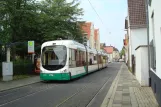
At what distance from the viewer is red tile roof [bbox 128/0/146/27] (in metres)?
35.2

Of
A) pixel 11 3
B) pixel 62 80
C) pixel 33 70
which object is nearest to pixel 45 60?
pixel 62 80

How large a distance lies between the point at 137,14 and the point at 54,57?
691 inches

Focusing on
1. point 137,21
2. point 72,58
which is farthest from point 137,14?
point 72,58

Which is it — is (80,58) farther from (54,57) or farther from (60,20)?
(60,20)

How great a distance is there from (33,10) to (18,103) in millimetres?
18301

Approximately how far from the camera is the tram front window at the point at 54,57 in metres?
21.0

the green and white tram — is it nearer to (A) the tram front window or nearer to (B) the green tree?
(A) the tram front window

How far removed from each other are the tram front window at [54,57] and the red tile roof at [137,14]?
1667 cm

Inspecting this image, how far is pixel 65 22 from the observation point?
3819 cm

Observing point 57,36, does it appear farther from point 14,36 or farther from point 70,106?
point 70,106

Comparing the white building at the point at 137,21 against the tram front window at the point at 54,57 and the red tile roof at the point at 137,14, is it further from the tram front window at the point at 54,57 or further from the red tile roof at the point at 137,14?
the tram front window at the point at 54,57

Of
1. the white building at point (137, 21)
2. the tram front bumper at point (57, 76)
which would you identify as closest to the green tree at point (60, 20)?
the white building at point (137, 21)

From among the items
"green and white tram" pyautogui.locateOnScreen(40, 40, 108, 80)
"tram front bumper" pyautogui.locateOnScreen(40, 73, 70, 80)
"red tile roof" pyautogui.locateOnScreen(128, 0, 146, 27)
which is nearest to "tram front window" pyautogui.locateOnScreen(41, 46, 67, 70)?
"green and white tram" pyautogui.locateOnScreen(40, 40, 108, 80)

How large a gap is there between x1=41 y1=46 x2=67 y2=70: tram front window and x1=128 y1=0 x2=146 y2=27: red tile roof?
54.7 feet
